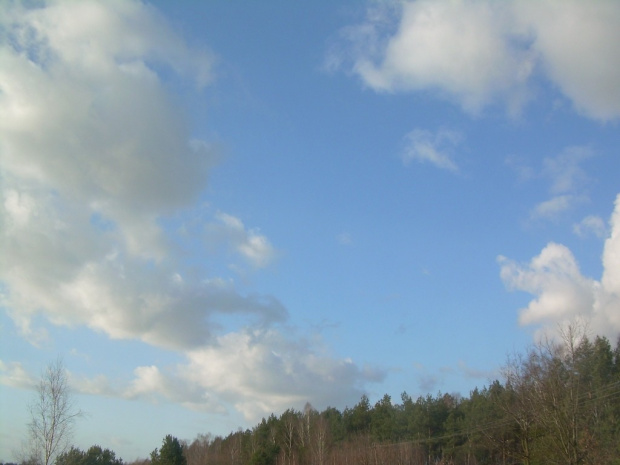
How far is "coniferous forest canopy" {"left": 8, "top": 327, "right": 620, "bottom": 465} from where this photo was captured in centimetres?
3784

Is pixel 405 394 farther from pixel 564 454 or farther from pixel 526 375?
pixel 564 454

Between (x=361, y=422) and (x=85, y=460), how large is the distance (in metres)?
44.2

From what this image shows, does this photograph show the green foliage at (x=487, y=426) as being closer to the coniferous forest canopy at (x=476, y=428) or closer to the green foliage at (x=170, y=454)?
the coniferous forest canopy at (x=476, y=428)

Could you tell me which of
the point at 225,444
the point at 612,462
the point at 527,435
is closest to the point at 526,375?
the point at 527,435

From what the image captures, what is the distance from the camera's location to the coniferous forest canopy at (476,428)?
37.8 meters

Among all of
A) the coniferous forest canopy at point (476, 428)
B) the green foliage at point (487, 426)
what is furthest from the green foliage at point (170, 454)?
the green foliage at point (487, 426)

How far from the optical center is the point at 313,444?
78.4 metres

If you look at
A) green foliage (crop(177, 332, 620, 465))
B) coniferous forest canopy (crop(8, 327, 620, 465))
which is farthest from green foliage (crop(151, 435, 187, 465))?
green foliage (crop(177, 332, 620, 465))

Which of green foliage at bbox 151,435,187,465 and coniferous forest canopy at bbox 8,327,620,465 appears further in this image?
green foliage at bbox 151,435,187,465

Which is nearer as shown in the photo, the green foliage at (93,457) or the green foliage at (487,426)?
the green foliage at (487,426)

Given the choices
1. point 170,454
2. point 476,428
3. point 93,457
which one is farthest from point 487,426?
point 93,457

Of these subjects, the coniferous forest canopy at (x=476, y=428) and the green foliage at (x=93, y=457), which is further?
the green foliage at (x=93, y=457)

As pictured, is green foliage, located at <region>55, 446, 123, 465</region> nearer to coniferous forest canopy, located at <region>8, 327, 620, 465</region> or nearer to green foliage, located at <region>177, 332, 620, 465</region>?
coniferous forest canopy, located at <region>8, 327, 620, 465</region>

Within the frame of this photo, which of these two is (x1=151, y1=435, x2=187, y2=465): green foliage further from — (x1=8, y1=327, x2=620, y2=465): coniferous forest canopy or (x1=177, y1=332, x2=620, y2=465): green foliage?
(x1=177, y1=332, x2=620, y2=465): green foliage
